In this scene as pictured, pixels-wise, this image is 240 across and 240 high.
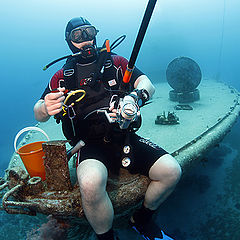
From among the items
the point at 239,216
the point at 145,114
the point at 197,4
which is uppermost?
the point at 197,4

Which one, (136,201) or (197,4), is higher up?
(197,4)

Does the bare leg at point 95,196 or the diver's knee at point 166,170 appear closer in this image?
the bare leg at point 95,196

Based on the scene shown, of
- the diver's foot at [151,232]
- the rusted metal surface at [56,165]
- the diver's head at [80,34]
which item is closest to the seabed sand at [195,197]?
the rusted metal surface at [56,165]

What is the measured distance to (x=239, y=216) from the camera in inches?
130

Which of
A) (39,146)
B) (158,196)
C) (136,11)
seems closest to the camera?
(158,196)

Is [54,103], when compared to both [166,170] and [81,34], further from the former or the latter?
[166,170]

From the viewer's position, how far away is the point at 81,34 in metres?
2.30

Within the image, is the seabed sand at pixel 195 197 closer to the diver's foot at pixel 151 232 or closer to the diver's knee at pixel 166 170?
the diver's foot at pixel 151 232

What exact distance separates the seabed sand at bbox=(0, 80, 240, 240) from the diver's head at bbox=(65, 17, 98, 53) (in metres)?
2.05

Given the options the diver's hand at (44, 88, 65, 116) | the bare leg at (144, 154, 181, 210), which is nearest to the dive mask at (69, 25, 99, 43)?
the diver's hand at (44, 88, 65, 116)

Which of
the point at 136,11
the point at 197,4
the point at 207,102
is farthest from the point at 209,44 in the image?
the point at 207,102

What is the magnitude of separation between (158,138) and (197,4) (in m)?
107

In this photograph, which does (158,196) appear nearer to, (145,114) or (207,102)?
(145,114)

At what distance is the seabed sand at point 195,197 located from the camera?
9.71 feet
